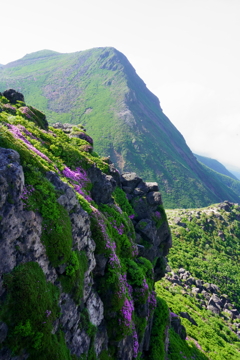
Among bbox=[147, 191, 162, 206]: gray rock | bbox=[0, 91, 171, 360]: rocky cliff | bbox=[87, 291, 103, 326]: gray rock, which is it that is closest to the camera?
bbox=[0, 91, 171, 360]: rocky cliff

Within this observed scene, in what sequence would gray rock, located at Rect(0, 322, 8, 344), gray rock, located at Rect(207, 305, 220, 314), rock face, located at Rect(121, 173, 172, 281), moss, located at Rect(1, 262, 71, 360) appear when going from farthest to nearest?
gray rock, located at Rect(207, 305, 220, 314) → rock face, located at Rect(121, 173, 172, 281) → moss, located at Rect(1, 262, 71, 360) → gray rock, located at Rect(0, 322, 8, 344)

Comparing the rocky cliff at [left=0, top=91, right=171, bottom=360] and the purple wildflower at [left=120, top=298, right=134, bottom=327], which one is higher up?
the rocky cliff at [left=0, top=91, right=171, bottom=360]

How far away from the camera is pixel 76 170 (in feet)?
69.4

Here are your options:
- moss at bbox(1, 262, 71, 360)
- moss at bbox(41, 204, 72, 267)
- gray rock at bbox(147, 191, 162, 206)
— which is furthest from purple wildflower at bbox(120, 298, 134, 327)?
gray rock at bbox(147, 191, 162, 206)

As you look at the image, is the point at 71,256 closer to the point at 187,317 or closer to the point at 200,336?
the point at 200,336

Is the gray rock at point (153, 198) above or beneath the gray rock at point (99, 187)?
beneath

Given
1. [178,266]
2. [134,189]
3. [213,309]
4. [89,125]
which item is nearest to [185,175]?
[89,125]

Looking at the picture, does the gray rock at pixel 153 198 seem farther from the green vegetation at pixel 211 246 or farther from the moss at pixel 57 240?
the green vegetation at pixel 211 246

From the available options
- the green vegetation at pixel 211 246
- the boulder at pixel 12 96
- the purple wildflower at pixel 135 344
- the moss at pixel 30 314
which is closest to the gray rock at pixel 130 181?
the purple wildflower at pixel 135 344

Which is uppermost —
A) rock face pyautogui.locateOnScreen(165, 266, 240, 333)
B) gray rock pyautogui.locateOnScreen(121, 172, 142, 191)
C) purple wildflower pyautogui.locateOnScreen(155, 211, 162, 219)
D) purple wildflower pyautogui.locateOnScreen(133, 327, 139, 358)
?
gray rock pyautogui.locateOnScreen(121, 172, 142, 191)

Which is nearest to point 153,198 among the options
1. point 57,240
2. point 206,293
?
point 57,240

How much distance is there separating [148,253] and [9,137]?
20.5 meters

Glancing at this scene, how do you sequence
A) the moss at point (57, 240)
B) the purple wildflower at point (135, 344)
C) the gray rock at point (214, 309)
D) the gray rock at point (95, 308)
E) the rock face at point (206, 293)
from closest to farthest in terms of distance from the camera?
the moss at point (57, 240) < the gray rock at point (95, 308) < the purple wildflower at point (135, 344) < the gray rock at point (214, 309) < the rock face at point (206, 293)

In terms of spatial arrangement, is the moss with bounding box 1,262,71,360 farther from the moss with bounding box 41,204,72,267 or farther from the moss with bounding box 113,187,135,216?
the moss with bounding box 113,187,135,216
